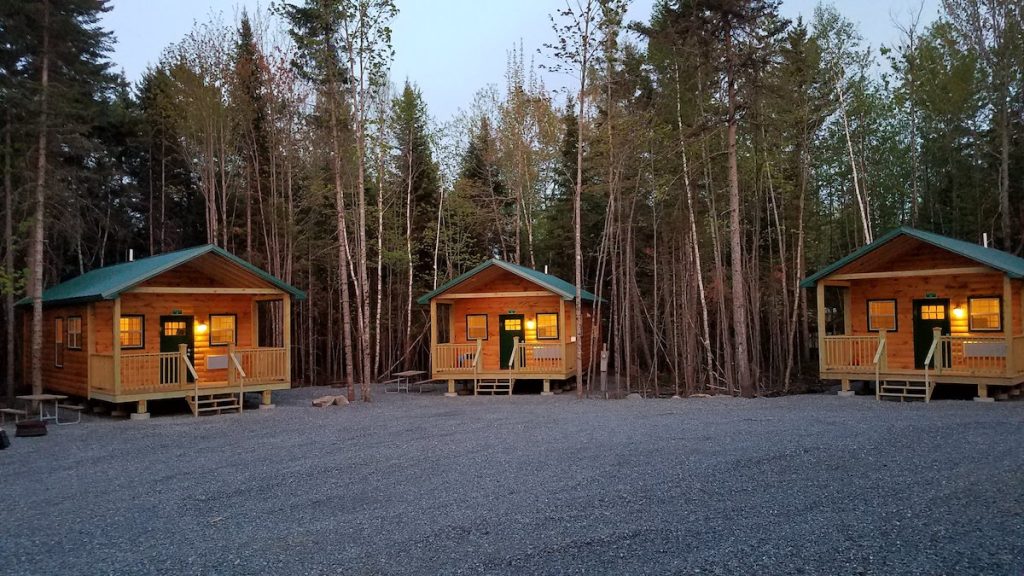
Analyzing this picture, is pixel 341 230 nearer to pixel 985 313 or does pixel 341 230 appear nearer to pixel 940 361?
pixel 940 361

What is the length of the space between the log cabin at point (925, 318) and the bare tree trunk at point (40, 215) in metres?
17.1

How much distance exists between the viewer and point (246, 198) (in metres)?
23.2

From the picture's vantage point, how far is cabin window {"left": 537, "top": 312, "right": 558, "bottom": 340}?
62.5ft

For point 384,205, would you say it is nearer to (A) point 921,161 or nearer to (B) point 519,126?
(B) point 519,126

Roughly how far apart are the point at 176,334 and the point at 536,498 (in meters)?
12.3

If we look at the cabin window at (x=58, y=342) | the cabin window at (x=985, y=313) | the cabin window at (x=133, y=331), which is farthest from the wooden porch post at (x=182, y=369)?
the cabin window at (x=985, y=313)

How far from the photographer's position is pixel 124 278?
1397cm

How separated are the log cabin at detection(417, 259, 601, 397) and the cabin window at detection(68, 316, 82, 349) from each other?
8.09 meters

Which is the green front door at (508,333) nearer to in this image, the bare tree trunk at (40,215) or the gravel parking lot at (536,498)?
the gravel parking lot at (536,498)

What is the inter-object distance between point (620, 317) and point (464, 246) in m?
9.81

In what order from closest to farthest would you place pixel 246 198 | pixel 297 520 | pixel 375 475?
pixel 297 520
pixel 375 475
pixel 246 198

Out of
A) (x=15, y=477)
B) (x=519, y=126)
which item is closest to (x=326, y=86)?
(x=519, y=126)

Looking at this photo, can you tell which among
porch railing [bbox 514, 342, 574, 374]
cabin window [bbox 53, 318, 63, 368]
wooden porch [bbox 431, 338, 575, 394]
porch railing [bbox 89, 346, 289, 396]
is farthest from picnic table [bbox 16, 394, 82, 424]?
porch railing [bbox 514, 342, 574, 374]

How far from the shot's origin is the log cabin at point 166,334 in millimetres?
13867
